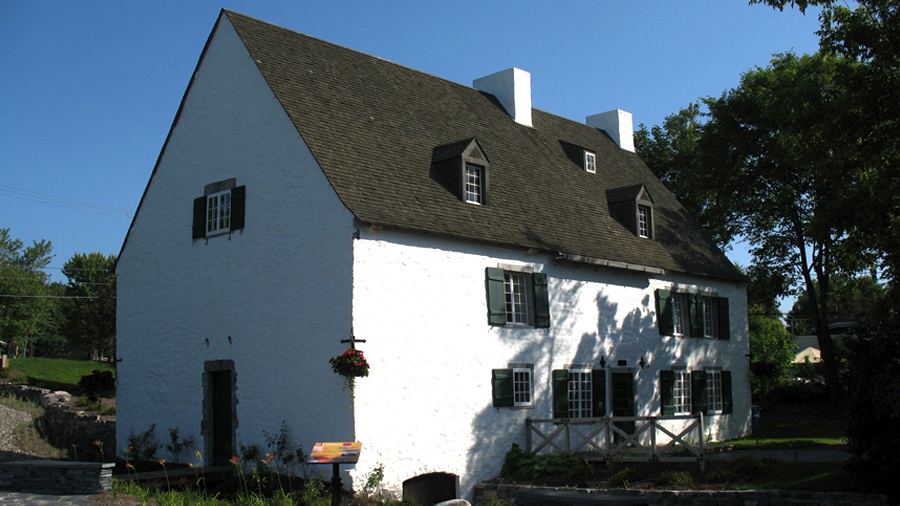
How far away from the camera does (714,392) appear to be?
23.2m

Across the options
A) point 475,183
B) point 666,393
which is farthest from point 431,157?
point 666,393

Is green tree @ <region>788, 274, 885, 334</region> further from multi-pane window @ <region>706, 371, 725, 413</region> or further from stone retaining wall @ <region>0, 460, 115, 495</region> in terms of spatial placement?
stone retaining wall @ <region>0, 460, 115, 495</region>

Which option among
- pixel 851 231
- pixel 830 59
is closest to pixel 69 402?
pixel 851 231

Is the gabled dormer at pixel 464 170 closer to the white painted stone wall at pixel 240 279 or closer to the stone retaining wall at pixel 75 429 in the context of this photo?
the white painted stone wall at pixel 240 279

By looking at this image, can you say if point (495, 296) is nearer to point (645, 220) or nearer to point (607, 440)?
point (607, 440)

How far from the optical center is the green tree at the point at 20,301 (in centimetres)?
6216

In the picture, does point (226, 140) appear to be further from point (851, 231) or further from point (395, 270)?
point (851, 231)

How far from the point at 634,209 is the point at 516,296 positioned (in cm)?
586

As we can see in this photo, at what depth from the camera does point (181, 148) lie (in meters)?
18.6

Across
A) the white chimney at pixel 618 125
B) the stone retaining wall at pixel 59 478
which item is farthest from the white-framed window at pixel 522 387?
the white chimney at pixel 618 125

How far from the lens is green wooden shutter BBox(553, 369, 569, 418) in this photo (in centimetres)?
1786

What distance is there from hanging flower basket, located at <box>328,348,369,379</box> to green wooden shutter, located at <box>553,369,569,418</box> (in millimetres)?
5507

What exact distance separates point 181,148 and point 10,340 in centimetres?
5468

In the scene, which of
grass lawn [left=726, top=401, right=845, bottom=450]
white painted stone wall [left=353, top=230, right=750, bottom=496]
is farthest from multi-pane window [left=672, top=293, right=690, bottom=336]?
grass lawn [left=726, top=401, right=845, bottom=450]
